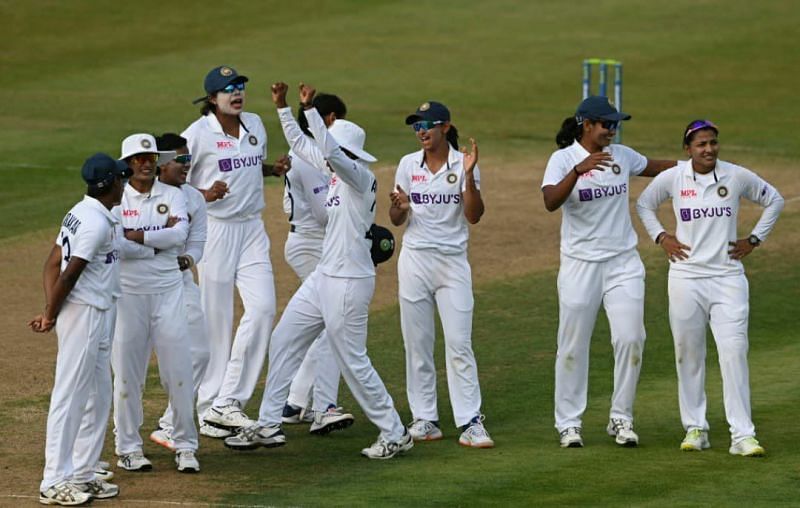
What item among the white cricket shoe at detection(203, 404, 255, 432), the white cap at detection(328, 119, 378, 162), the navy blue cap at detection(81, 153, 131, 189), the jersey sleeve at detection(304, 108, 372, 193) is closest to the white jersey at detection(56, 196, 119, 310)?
the navy blue cap at detection(81, 153, 131, 189)

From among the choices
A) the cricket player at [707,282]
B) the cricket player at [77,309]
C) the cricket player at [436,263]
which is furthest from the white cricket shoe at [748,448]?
the cricket player at [77,309]

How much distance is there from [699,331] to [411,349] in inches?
80.0

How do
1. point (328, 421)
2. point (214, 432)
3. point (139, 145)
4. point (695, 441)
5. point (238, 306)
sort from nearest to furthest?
1. point (139, 145)
2. point (695, 441)
3. point (214, 432)
4. point (328, 421)
5. point (238, 306)

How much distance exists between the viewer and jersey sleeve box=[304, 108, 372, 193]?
1098 cm

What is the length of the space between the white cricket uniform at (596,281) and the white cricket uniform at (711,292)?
1.01 ft

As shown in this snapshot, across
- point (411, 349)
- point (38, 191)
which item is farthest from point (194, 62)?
point (411, 349)

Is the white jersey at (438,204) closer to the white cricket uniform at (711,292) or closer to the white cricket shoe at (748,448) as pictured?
the white cricket uniform at (711,292)

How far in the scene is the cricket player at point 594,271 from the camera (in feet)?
38.1

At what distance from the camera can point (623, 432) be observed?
38.1 feet

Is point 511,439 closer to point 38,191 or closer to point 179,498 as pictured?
point 179,498

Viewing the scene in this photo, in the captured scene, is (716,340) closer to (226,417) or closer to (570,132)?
(570,132)

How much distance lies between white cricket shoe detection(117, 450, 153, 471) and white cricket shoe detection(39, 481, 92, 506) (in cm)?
87

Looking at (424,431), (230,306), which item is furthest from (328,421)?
(230,306)

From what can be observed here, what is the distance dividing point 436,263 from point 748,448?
248 cm
